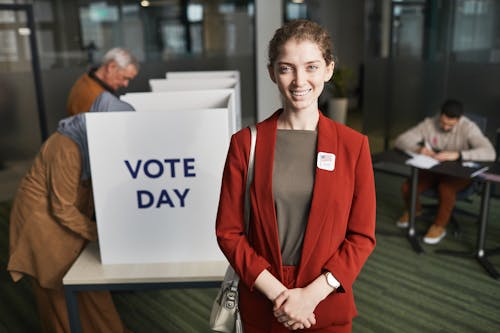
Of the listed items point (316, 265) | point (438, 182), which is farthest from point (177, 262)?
point (438, 182)

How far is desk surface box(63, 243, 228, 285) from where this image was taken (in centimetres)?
183

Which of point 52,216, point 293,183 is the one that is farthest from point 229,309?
point 52,216

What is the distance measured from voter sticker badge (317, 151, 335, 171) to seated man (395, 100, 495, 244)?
2753 millimetres

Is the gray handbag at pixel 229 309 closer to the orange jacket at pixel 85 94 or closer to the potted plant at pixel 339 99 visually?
the orange jacket at pixel 85 94

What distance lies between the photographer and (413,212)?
4.00 meters

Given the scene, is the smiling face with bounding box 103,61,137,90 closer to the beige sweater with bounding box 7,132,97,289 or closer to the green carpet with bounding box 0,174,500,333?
the beige sweater with bounding box 7,132,97,289

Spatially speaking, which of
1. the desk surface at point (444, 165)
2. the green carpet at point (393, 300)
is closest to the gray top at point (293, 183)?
the green carpet at point (393, 300)

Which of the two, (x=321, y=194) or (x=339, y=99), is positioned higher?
(x=321, y=194)

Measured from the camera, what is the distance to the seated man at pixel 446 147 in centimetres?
370

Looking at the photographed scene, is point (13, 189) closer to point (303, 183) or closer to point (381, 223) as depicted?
point (381, 223)

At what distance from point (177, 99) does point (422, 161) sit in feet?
6.81

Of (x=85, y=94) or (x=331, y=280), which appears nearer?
(x=331, y=280)

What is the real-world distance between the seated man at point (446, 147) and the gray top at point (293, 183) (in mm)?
2759

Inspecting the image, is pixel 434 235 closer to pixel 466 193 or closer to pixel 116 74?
pixel 466 193
